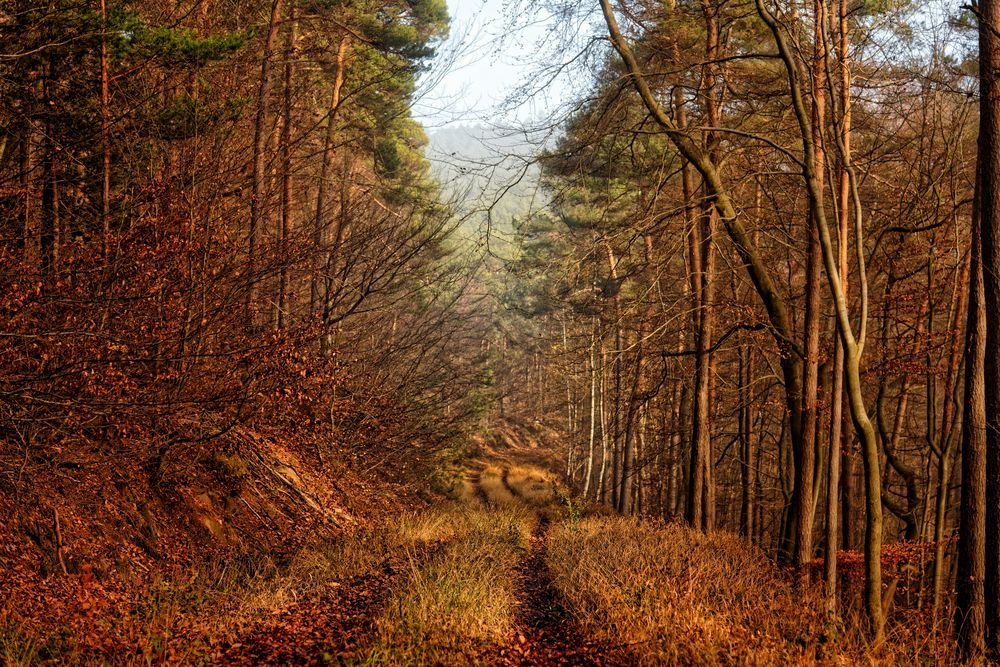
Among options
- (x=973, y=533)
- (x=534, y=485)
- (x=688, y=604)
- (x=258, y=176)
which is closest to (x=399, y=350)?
(x=258, y=176)

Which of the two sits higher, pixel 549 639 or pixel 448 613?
pixel 448 613

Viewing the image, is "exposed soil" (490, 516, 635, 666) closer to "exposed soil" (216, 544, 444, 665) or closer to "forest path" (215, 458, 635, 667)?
"forest path" (215, 458, 635, 667)

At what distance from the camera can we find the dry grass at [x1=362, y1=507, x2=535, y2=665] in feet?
19.7

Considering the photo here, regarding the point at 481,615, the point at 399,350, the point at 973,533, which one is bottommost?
the point at 481,615

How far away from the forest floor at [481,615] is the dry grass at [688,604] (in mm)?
20

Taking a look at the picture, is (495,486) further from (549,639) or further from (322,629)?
Answer: (322,629)

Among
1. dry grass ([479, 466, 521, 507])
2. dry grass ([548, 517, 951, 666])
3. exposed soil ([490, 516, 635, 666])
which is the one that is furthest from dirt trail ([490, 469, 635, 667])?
dry grass ([479, 466, 521, 507])

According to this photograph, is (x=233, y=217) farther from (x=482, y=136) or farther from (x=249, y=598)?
(x=249, y=598)

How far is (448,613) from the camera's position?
6.75m

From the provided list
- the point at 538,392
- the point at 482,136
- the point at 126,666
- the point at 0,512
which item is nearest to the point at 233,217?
the point at 482,136

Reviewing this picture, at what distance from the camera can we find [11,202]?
9.30m

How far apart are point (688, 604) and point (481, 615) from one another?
6.31 feet

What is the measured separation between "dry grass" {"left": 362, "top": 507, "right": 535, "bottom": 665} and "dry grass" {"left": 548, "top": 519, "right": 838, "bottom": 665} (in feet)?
2.93

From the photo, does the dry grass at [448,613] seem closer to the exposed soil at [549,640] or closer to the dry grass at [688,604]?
the exposed soil at [549,640]
